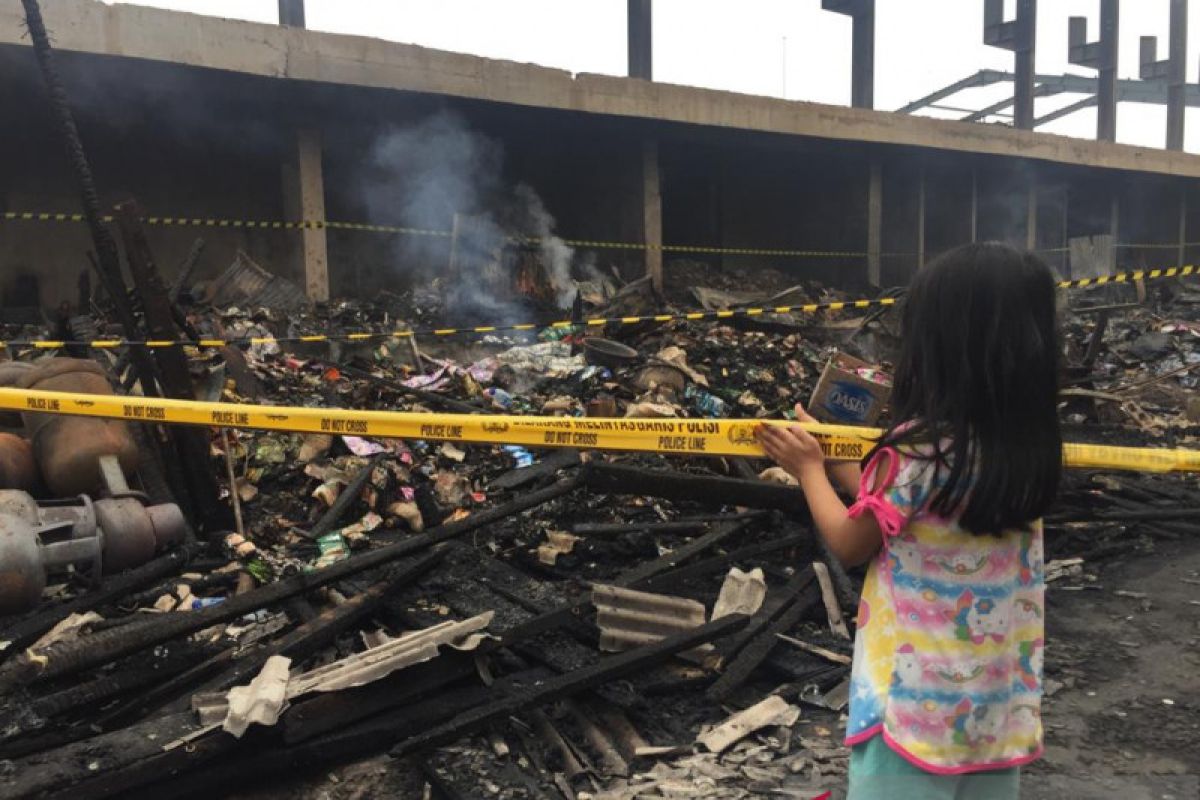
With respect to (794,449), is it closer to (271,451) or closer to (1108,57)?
(271,451)

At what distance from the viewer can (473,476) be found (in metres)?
6.26

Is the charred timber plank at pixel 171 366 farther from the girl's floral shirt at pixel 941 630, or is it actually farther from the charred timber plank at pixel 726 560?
the girl's floral shirt at pixel 941 630

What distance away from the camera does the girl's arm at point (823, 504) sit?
1.55m

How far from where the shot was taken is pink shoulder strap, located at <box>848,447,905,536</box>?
4.88ft

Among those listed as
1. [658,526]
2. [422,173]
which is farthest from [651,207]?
[658,526]

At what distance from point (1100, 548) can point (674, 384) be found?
13.4ft

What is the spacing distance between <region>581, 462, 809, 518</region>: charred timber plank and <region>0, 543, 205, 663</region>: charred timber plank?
228 centimetres

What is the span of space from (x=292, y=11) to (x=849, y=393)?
12899mm

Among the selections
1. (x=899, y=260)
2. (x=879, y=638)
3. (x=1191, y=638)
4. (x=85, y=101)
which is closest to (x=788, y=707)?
(x=879, y=638)

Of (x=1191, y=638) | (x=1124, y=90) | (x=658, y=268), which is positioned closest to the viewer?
(x=1191, y=638)

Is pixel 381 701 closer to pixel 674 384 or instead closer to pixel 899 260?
pixel 674 384

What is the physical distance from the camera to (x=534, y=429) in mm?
2748

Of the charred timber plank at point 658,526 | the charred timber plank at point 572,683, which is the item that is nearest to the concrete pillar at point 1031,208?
the charred timber plank at point 658,526

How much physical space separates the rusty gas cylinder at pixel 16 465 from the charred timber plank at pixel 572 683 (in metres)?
3.22
